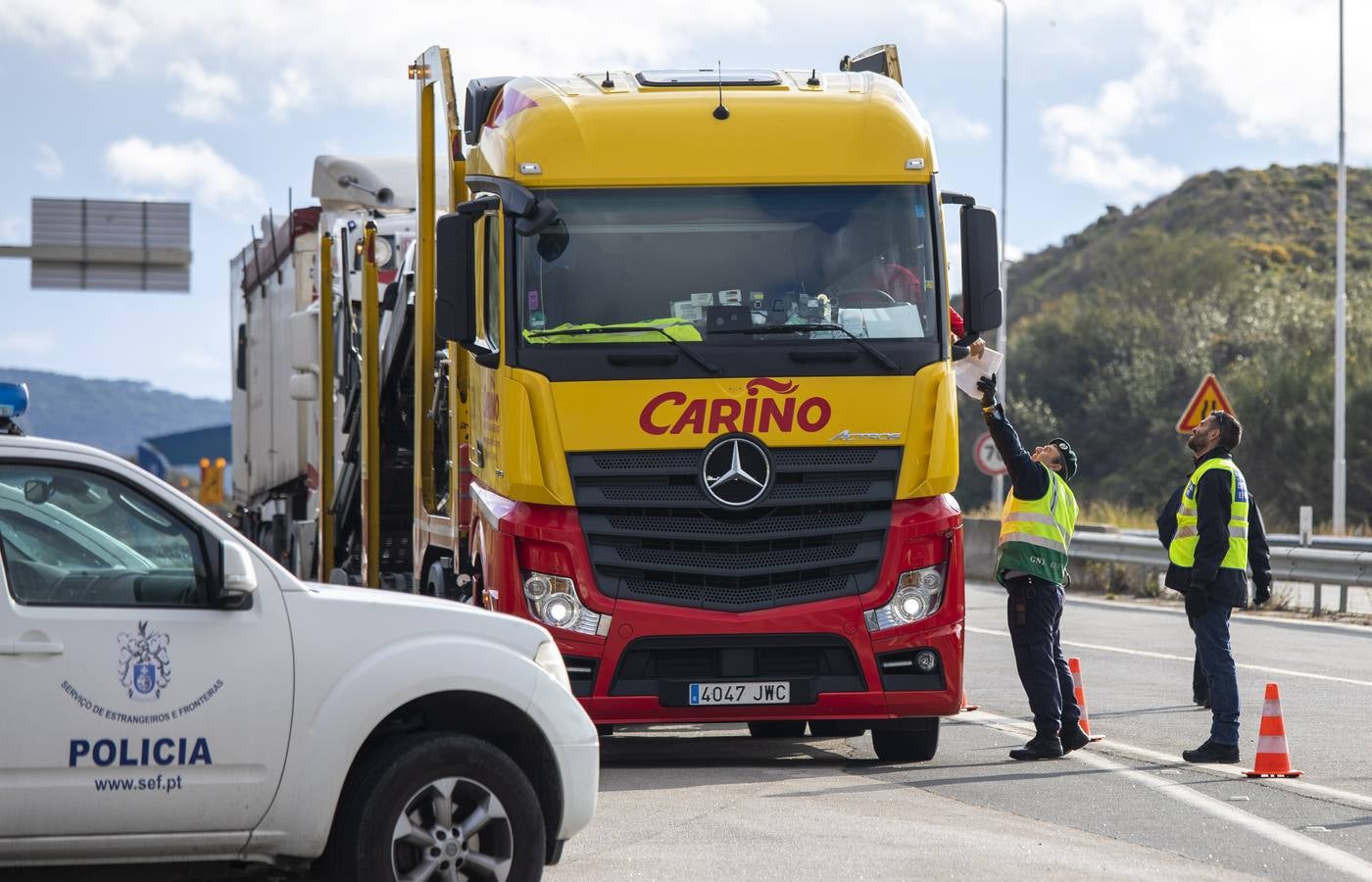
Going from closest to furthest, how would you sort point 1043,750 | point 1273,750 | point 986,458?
1. point 1273,750
2. point 1043,750
3. point 986,458

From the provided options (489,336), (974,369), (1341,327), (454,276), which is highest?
(1341,327)

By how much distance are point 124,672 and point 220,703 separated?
0.29 meters

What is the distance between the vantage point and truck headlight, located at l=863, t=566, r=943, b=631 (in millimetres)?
9086

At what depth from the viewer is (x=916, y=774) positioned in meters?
9.35

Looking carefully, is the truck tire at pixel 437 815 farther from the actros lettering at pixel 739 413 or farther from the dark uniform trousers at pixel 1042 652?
the dark uniform trousers at pixel 1042 652

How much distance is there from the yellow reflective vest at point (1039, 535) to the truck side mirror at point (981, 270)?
3.76ft

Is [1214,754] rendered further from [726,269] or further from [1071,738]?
[726,269]

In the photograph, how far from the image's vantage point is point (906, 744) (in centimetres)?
973

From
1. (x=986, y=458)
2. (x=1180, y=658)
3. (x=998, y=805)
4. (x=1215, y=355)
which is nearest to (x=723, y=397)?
(x=998, y=805)

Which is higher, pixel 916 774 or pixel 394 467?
pixel 394 467

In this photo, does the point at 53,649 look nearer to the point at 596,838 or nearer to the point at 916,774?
the point at 596,838

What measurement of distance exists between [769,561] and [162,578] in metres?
3.71

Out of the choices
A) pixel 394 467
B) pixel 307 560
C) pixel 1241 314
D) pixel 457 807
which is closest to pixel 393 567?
pixel 394 467

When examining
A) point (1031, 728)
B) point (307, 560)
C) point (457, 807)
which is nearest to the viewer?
point (457, 807)
